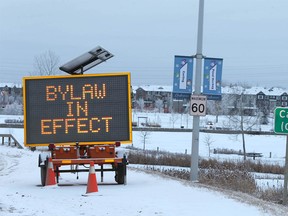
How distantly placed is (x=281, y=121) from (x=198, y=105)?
3379 millimetres

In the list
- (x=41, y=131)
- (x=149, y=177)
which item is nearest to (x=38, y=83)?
(x=41, y=131)

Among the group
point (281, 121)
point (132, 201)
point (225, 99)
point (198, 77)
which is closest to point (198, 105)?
point (198, 77)

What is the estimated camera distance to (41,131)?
11836 mm

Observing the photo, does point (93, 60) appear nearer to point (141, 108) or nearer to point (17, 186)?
point (17, 186)

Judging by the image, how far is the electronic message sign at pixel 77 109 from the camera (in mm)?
11805

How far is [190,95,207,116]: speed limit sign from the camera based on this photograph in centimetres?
1445

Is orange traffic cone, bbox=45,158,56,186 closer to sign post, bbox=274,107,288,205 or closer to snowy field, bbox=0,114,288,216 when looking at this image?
snowy field, bbox=0,114,288,216

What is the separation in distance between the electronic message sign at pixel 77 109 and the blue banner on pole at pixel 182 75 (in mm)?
3083

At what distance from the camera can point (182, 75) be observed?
1484cm

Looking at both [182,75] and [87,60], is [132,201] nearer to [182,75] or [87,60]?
[87,60]

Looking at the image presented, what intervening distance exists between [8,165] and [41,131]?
10.3 m

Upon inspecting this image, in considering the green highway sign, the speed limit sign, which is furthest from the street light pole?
the green highway sign

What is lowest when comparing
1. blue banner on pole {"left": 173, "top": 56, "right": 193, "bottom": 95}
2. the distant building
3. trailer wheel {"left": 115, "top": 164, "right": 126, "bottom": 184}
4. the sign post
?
the distant building

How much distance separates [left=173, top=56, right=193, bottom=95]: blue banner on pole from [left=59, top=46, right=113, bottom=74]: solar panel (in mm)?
2708
